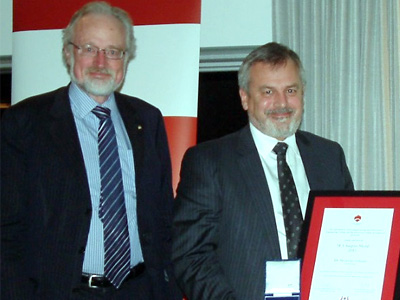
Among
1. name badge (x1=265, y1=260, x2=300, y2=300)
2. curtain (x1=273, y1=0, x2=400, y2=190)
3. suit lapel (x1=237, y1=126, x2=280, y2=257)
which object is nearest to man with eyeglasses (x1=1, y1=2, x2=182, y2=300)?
suit lapel (x1=237, y1=126, x2=280, y2=257)

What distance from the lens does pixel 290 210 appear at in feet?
8.34

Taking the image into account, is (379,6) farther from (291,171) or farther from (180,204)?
(180,204)

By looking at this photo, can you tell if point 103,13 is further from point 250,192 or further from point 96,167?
point 250,192

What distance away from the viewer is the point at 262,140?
2.69 m

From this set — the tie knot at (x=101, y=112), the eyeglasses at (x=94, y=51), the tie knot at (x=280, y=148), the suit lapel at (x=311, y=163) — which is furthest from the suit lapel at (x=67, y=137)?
the suit lapel at (x=311, y=163)

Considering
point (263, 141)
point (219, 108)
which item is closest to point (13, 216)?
point (263, 141)

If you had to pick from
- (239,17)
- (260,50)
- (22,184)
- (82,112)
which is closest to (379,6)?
(239,17)

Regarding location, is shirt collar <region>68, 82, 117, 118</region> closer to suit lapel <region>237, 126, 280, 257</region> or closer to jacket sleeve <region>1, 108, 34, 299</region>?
jacket sleeve <region>1, 108, 34, 299</region>

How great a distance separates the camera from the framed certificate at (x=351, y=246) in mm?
2418

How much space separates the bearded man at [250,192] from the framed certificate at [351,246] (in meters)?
0.09

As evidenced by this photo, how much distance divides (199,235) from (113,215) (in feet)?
1.16

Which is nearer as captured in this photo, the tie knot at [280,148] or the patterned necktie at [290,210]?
the patterned necktie at [290,210]

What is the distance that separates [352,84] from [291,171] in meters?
1.17

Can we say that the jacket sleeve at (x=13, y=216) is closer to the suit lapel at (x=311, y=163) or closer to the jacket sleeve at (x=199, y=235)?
the jacket sleeve at (x=199, y=235)
